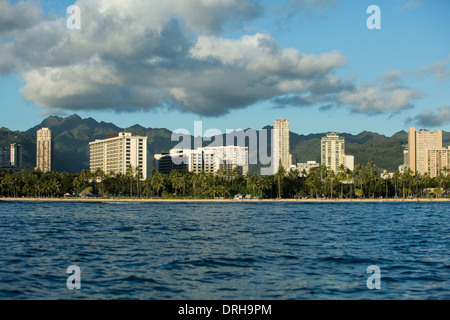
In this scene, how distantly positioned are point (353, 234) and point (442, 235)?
35.5ft

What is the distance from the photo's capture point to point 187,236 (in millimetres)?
55656

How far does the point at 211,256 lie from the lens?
3916cm

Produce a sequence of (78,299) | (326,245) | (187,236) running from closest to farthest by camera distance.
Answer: (78,299)
(326,245)
(187,236)

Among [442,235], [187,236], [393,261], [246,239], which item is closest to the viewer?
[393,261]
